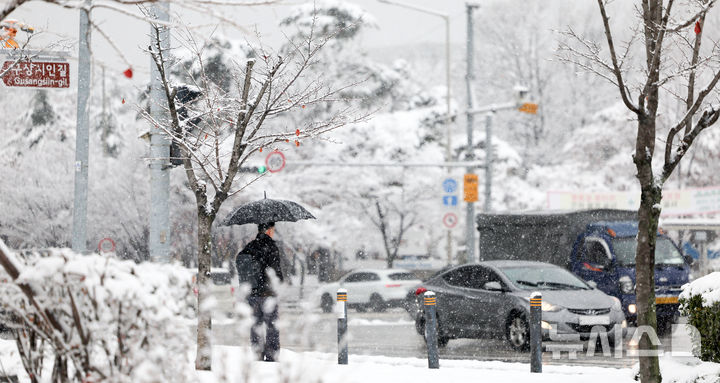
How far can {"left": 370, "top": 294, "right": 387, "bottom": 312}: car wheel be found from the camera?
29500 millimetres

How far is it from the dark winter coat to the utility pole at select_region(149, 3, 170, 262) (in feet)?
3.31

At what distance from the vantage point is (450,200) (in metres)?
26.7

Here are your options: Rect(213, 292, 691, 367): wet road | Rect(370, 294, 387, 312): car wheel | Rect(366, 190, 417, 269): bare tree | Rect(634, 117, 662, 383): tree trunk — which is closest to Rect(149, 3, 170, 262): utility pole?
Rect(213, 292, 691, 367): wet road

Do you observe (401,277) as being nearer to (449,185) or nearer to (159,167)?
(449,185)

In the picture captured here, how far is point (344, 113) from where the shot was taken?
433 inches

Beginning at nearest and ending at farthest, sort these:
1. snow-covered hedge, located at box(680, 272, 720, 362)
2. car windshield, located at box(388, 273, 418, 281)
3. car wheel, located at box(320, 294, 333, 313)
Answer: snow-covered hedge, located at box(680, 272, 720, 362), car windshield, located at box(388, 273, 418, 281), car wheel, located at box(320, 294, 333, 313)

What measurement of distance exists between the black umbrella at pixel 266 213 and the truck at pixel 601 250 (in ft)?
20.4

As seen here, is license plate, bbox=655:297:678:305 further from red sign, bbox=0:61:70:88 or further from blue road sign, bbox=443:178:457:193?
blue road sign, bbox=443:178:457:193

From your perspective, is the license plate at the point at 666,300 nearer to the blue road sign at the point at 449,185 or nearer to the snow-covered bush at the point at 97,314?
the blue road sign at the point at 449,185

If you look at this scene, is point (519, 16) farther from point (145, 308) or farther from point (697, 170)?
point (145, 308)

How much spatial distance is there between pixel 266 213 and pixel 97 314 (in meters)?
6.61

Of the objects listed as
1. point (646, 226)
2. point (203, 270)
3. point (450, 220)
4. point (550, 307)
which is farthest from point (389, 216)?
point (646, 226)

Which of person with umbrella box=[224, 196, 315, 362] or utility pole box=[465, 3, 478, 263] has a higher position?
utility pole box=[465, 3, 478, 263]

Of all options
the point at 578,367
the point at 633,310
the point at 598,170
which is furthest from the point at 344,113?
the point at 598,170
